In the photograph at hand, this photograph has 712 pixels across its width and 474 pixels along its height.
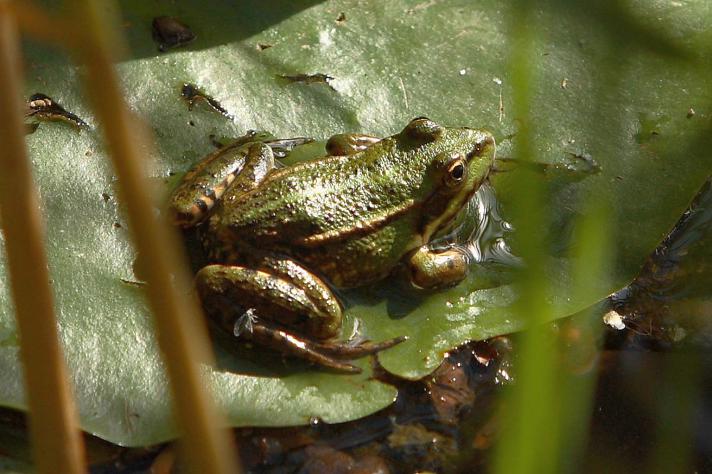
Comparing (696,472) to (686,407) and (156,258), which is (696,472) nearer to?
(686,407)

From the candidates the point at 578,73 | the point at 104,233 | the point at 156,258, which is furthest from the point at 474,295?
the point at 156,258

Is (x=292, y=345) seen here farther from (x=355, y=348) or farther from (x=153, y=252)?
(x=153, y=252)

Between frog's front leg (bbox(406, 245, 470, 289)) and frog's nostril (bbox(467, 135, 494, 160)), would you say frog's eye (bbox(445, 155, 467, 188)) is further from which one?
frog's front leg (bbox(406, 245, 470, 289))

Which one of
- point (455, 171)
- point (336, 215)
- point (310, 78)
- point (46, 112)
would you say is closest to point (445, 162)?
point (455, 171)

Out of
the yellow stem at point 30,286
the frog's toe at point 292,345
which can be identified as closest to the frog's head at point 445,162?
the frog's toe at point 292,345

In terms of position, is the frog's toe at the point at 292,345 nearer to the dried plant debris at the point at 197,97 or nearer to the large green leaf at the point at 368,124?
the large green leaf at the point at 368,124
